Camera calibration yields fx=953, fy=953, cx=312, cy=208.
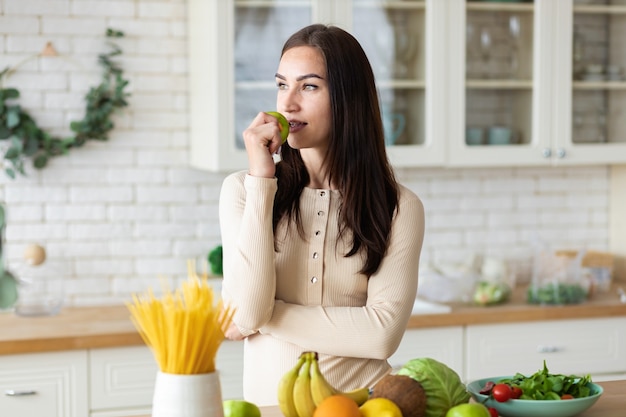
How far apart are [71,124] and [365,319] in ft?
6.47

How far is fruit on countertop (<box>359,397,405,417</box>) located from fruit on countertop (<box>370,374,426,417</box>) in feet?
0.04

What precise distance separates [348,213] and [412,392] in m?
0.67

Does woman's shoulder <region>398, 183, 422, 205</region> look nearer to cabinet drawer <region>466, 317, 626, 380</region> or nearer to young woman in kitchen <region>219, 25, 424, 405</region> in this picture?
young woman in kitchen <region>219, 25, 424, 405</region>

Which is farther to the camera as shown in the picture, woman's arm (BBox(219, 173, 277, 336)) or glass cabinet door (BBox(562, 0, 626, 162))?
glass cabinet door (BBox(562, 0, 626, 162))

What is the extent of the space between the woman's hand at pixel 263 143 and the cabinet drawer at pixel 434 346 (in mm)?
1563

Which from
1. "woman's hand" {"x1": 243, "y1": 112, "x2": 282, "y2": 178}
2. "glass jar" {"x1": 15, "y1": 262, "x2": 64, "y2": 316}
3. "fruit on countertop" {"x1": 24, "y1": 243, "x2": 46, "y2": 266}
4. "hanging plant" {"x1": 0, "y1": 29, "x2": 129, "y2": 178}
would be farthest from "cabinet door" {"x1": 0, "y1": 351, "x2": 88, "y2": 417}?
"woman's hand" {"x1": 243, "y1": 112, "x2": 282, "y2": 178}

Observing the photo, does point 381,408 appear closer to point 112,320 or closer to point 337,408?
point 337,408

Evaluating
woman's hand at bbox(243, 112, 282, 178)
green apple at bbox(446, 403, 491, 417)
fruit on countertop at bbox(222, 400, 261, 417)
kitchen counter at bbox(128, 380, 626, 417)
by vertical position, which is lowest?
kitchen counter at bbox(128, 380, 626, 417)

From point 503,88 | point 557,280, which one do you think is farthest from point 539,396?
point 503,88

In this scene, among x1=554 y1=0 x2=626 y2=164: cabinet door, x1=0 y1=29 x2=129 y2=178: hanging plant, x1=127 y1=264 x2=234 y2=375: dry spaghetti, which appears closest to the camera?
x1=127 y1=264 x2=234 y2=375: dry spaghetti

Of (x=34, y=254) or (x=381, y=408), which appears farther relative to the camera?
(x=34, y=254)

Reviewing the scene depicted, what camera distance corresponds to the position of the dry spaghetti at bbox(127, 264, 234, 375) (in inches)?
59.1

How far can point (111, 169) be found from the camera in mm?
3861

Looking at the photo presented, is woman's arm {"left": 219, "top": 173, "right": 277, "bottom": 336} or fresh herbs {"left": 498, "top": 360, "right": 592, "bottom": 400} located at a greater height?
woman's arm {"left": 219, "top": 173, "right": 277, "bottom": 336}
